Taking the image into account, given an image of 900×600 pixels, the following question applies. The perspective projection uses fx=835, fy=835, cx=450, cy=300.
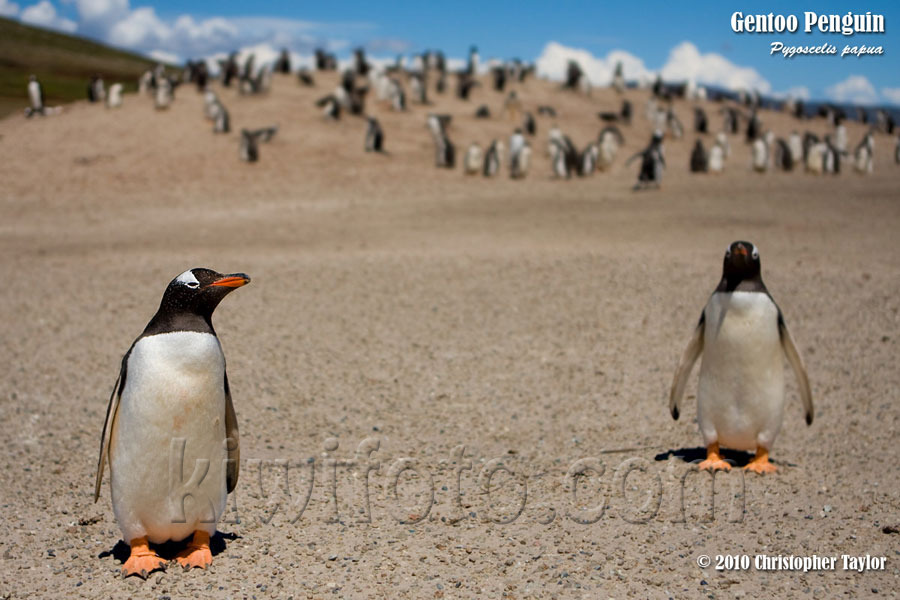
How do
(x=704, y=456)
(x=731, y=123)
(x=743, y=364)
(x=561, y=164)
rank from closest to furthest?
(x=743, y=364), (x=704, y=456), (x=561, y=164), (x=731, y=123)

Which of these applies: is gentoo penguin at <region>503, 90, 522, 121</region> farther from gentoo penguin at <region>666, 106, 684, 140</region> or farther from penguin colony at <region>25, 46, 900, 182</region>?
gentoo penguin at <region>666, 106, 684, 140</region>

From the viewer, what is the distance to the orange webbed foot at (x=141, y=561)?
13.0 feet

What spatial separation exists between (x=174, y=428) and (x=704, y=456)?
3.81 m

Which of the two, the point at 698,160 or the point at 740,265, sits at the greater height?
the point at 698,160

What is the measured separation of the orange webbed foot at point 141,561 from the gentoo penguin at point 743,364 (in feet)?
11.4

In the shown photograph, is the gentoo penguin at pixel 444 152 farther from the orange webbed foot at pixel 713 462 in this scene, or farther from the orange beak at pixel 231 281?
the orange beak at pixel 231 281

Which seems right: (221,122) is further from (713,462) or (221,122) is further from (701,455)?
(713,462)

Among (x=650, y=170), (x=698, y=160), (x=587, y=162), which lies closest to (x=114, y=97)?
(x=587, y=162)

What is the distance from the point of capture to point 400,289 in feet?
35.6

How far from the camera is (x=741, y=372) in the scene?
546 centimetres

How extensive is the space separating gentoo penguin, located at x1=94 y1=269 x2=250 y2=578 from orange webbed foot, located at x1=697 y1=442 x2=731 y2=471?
3.15 meters

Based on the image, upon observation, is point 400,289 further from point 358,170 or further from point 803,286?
point 358,170

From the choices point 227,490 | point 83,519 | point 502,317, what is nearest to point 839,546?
point 227,490

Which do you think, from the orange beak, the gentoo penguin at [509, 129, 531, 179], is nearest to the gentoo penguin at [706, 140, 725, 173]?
the gentoo penguin at [509, 129, 531, 179]
